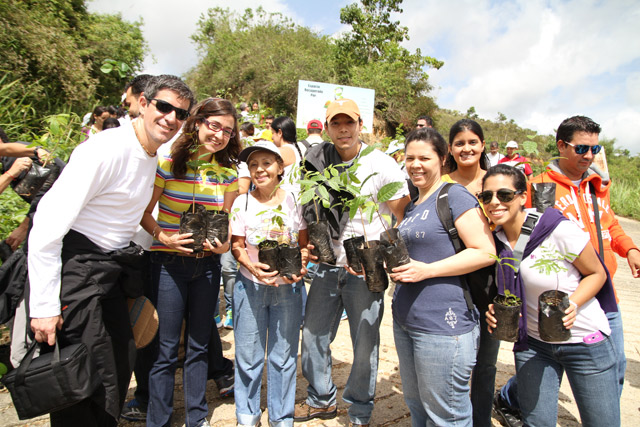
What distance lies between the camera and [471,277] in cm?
201

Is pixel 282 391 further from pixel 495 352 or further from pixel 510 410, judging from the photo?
pixel 510 410

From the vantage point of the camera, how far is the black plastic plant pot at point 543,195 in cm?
227

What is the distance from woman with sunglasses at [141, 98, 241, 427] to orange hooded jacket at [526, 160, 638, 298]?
6.67 ft

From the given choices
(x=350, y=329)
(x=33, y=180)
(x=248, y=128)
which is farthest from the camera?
(x=248, y=128)

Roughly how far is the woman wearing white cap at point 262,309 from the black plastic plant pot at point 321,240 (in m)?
0.17

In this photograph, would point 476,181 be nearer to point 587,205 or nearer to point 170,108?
point 587,205

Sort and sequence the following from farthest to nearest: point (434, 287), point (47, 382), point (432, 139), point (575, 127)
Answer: point (575, 127), point (432, 139), point (434, 287), point (47, 382)

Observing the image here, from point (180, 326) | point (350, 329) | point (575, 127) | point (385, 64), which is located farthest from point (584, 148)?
point (385, 64)

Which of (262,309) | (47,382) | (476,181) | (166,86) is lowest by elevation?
(47,382)

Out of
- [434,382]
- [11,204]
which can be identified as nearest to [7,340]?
[11,204]

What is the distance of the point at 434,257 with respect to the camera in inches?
76.0

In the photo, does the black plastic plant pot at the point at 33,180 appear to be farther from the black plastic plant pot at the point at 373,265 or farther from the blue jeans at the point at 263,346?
the black plastic plant pot at the point at 373,265

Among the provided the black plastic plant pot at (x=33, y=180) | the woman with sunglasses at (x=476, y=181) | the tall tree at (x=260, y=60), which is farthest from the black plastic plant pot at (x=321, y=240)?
the tall tree at (x=260, y=60)

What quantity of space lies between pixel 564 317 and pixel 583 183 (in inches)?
43.8
